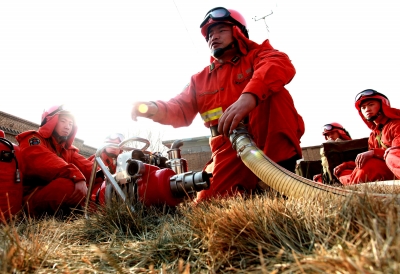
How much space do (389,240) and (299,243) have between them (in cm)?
29

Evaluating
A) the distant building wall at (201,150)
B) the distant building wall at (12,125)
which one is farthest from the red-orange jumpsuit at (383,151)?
the distant building wall at (12,125)

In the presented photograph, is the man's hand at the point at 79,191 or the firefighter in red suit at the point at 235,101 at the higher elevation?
the firefighter in red suit at the point at 235,101

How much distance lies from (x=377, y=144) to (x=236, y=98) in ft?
8.91

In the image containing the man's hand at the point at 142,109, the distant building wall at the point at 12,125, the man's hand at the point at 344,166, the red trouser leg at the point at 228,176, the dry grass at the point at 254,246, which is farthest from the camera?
the distant building wall at the point at 12,125

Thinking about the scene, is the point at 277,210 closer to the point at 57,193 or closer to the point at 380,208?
the point at 380,208

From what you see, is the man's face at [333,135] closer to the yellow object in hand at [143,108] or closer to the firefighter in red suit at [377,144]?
the firefighter in red suit at [377,144]

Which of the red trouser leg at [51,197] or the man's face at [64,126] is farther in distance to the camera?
the man's face at [64,126]

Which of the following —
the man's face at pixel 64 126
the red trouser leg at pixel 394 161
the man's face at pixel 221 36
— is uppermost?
the man's face at pixel 221 36

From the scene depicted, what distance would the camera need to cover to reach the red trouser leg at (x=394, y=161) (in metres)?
2.85

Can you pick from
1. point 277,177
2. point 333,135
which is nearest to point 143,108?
point 277,177

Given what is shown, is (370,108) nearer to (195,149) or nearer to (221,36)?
(221,36)

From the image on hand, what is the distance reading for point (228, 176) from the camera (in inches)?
92.8

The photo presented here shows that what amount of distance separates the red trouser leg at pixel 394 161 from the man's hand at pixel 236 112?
207cm

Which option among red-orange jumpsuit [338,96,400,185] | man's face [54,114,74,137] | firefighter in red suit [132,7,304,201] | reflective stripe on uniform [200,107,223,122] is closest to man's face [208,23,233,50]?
firefighter in red suit [132,7,304,201]
